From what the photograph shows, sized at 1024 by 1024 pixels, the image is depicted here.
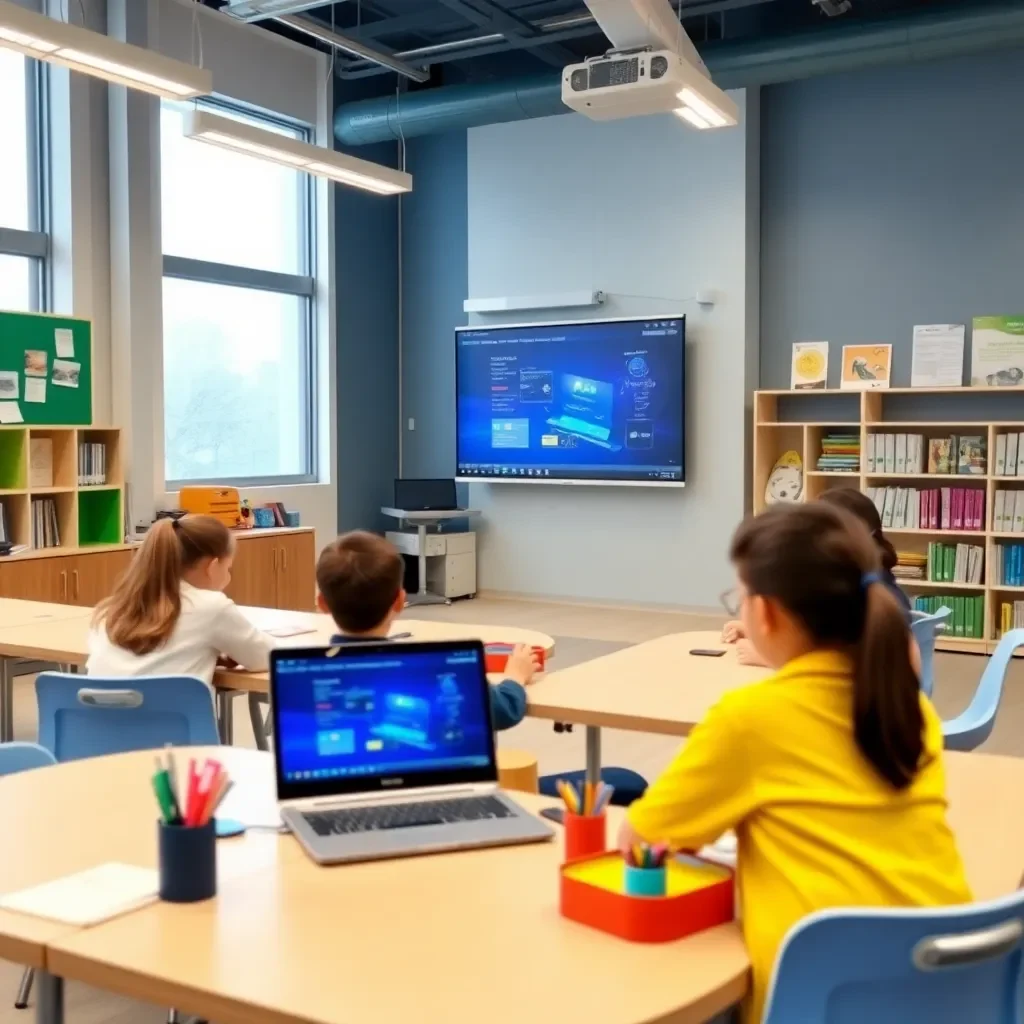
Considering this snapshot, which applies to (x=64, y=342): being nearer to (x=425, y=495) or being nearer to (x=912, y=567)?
(x=425, y=495)

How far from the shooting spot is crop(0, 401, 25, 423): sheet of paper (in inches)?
259

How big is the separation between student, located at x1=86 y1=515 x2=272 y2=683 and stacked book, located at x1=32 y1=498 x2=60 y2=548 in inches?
151

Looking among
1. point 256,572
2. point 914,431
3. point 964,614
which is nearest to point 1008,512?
point 964,614

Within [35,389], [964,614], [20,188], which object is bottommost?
[964,614]

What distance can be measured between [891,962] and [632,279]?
7.89m

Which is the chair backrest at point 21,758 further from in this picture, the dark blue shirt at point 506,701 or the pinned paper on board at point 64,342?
the pinned paper on board at point 64,342

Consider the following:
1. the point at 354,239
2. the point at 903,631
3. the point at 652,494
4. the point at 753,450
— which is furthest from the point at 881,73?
the point at 903,631

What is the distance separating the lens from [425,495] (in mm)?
9539

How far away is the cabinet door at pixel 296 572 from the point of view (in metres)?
8.07

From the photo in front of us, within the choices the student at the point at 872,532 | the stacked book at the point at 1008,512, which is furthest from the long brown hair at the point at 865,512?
the stacked book at the point at 1008,512

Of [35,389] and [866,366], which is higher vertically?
[866,366]

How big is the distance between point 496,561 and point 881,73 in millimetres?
4480

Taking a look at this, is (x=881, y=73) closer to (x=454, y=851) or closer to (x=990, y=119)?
(x=990, y=119)

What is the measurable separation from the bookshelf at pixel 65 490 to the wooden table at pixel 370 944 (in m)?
5.12
